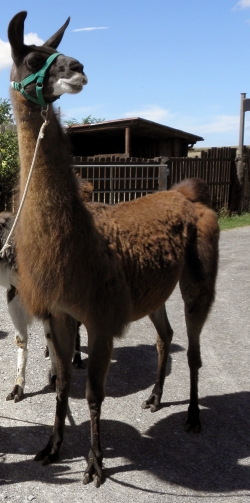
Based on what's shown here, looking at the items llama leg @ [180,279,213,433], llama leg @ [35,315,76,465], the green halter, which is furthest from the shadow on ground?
the green halter

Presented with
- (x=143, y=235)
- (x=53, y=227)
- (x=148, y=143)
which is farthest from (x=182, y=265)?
(x=148, y=143)

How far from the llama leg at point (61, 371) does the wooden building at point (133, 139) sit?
40.6 ft

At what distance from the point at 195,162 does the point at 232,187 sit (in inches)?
80.4

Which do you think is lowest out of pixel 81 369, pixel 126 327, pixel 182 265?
pixel 81 369

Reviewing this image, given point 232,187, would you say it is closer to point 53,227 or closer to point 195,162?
point 195,162

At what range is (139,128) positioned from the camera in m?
16.8

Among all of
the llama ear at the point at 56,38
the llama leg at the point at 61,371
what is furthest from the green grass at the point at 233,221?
the llama ear at the point at 56,38

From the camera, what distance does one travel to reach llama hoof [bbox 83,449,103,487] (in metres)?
3.64

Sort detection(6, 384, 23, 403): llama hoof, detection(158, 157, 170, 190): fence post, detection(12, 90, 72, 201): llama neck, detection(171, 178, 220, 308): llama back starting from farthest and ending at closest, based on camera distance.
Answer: detection(158, 157, 170, 190): fence post → detection(6, 384, 23, 403): llama hoof → detection(171, 178, 220, 308): llama back → detection(12, 90, 72, 201): llama neck

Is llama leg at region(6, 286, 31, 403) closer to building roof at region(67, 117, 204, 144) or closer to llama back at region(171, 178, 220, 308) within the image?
llama back at region(171, 178, 220, 308)

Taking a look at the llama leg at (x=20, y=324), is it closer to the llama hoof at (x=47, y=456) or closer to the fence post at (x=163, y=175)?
the llama hoof at (x=47, y=456)

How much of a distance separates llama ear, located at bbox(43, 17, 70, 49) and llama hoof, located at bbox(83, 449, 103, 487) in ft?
9.10

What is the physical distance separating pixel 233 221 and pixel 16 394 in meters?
12.5

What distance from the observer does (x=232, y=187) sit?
17484mm
